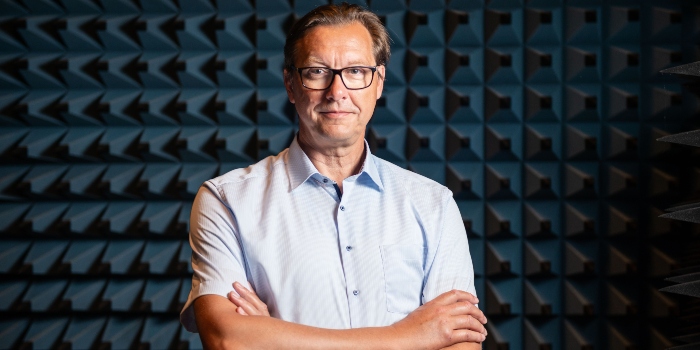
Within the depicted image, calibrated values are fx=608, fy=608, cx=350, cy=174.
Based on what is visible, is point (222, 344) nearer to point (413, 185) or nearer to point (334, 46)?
point (413, 185)

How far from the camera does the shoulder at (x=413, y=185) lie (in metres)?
1.58

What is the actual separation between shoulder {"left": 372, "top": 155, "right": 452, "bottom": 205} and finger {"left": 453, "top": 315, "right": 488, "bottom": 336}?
0.98ft

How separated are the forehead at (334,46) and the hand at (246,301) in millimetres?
562

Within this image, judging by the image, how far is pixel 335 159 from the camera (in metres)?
1.58

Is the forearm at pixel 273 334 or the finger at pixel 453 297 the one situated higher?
the finger at pixel 453 297

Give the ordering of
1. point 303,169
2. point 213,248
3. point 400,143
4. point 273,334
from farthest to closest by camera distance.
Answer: point 400,143 → point 303,169 → point 213,248 → point 273,334

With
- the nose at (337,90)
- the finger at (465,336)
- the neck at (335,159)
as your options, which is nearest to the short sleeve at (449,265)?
the finger at (465,336)

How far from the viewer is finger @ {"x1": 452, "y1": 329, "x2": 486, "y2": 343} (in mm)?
1411

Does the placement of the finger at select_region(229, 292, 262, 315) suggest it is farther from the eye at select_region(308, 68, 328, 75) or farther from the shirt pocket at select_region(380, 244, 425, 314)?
the eye at select_region(308, 68, 328, 75)

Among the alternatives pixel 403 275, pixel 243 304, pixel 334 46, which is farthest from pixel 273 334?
pixel 334 46

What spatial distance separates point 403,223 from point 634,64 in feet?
5.91

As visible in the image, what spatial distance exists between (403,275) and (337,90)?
48 cm

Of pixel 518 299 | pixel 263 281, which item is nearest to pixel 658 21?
pixel 518 299

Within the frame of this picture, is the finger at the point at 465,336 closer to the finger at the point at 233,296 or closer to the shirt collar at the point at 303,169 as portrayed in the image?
the shirt collar at the point at 303,169
